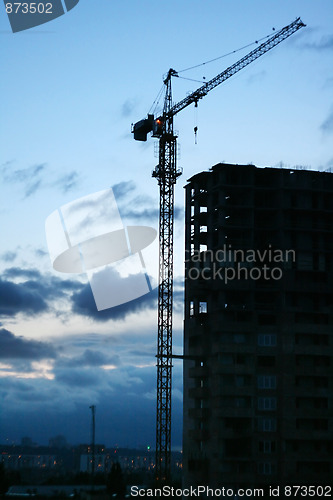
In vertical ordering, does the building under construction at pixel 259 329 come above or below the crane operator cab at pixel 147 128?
below

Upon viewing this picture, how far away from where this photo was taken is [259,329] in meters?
111

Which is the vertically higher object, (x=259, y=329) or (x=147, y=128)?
(x=147, y=128)

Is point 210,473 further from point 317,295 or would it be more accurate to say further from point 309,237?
point 309,237

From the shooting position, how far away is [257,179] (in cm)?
12056

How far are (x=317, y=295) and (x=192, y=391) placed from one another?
25320 millimetres

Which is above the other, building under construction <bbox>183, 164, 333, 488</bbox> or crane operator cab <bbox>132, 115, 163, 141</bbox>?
crane operator cab <bbox>132, 115, 163, 141</bbox>

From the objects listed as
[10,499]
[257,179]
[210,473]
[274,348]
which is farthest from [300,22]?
[10,499]

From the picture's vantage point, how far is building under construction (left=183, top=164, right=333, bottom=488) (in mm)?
106750

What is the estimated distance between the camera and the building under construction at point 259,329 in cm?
10675

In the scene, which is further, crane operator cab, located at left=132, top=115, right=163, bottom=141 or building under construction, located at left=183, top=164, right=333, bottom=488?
crane operator cab, located at left=132, top=115, right=163, bottom=141

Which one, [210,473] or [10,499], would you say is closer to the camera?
[210,473]

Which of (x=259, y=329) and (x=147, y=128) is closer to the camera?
(x=259, y=329)

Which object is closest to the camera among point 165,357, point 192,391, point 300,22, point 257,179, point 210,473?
point 210,473

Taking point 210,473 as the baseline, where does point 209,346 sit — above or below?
above
